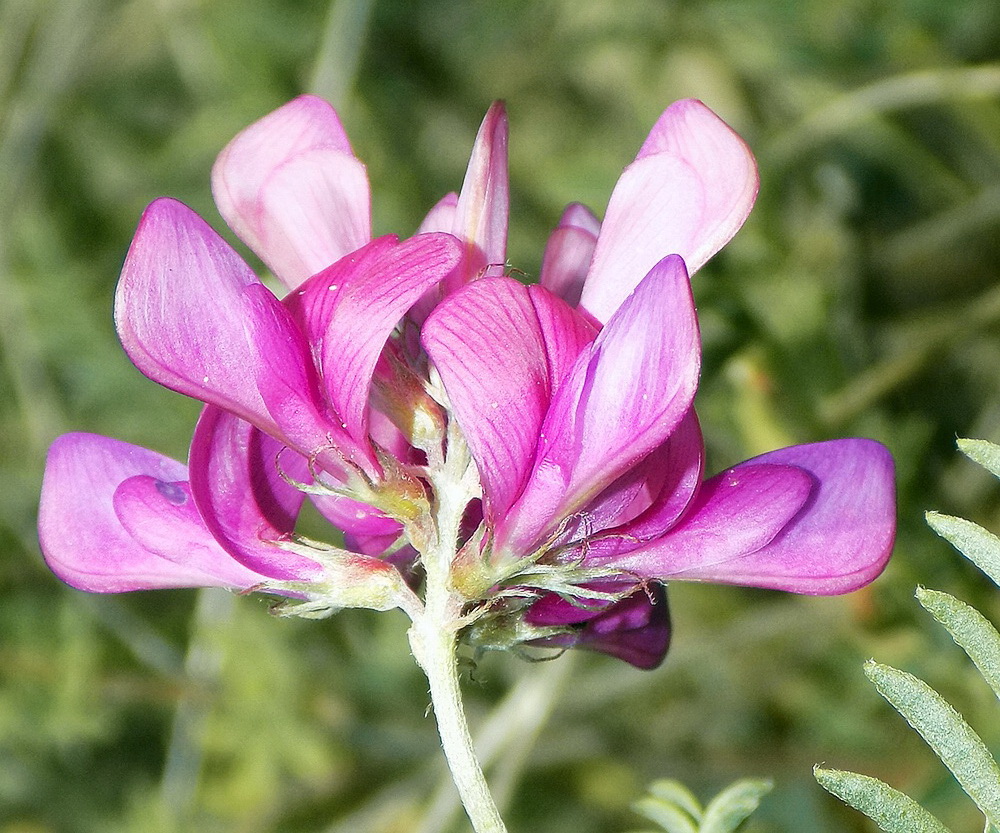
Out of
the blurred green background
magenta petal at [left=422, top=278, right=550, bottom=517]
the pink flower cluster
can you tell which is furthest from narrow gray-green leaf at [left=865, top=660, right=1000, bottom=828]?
the blurred green background

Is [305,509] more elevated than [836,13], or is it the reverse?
[836,13]

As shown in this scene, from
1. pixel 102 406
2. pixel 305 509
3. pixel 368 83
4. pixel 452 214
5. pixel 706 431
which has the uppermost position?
pixel 452 214

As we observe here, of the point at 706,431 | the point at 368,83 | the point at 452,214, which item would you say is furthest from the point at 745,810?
the point at 368,83

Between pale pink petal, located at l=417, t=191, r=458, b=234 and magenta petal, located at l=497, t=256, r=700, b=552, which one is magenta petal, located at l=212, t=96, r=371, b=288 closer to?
pale pink petal, located at l=417, t=191, r=458, b=234

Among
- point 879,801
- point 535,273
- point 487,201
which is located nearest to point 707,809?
point 879,801

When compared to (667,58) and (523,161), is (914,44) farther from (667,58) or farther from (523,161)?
(523,161)
